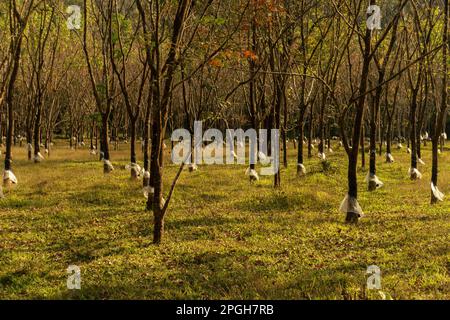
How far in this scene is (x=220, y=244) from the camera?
948 cm

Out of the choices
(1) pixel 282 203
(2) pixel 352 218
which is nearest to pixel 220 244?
(2) pixel 352 218

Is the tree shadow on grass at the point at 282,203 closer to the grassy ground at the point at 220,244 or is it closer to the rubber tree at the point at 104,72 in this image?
the grassy ground at the point at 220,244

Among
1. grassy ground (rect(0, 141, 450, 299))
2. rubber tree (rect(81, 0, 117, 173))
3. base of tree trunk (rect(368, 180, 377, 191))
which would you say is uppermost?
rubber tree (rect(81, 0, 117, 173))

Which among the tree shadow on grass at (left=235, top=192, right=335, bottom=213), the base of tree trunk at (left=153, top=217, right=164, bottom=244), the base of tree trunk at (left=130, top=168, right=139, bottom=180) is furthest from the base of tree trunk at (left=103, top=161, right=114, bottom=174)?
the base of tree trunk at (left=153, top=217, right=164, bottom=244)

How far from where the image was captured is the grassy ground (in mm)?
6902

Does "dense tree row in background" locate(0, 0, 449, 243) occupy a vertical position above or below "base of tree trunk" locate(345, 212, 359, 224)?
above

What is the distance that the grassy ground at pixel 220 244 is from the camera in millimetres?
6902

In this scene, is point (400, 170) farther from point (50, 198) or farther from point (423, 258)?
point (50, 198)

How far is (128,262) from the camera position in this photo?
326 inches

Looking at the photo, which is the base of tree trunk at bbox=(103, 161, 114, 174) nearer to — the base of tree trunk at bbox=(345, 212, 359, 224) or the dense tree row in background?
the dense tree row in background

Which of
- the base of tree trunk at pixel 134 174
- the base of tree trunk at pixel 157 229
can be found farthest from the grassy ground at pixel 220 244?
the base of tree trunk at pixel 134 174

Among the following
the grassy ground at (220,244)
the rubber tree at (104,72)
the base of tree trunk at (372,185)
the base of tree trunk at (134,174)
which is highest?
the rubber tree at (104,72)

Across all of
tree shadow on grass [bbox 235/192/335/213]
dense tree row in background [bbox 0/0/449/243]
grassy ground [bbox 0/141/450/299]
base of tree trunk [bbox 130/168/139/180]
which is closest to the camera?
grassy ground [bbox 0/141/450/299]
